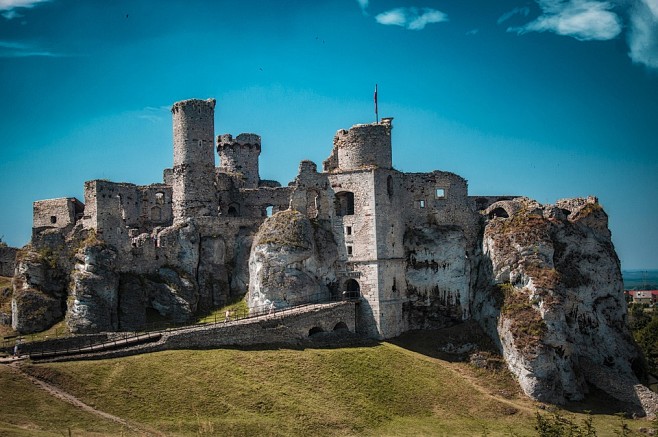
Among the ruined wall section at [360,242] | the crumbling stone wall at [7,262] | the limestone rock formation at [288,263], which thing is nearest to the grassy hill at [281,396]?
the ruined wall section at [360,242]

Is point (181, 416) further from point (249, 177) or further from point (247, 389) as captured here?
point (249, 177)

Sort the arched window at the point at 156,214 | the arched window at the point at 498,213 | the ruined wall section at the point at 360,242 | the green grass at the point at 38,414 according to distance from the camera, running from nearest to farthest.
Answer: the green grass at the point at 38,414 < the ruined wall section at the point at 360,242 < the arched window at the point at 156,214 < the arched window at the point at 498,213

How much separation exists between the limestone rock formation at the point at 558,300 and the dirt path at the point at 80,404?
28131 mm

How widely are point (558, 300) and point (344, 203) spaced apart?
18847 mm

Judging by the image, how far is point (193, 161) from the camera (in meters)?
61.8

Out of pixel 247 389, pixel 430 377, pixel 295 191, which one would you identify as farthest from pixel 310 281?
pixel 247 389

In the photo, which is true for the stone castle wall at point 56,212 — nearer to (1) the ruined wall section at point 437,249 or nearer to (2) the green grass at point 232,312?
(2) the green grass at point 232,312

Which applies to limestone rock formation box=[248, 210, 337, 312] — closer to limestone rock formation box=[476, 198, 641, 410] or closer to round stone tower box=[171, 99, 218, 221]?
round stone tower box=[171, 99, 218, 221]

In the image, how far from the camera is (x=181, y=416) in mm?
37906

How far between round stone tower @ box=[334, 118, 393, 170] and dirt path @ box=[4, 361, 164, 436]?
99.2ft

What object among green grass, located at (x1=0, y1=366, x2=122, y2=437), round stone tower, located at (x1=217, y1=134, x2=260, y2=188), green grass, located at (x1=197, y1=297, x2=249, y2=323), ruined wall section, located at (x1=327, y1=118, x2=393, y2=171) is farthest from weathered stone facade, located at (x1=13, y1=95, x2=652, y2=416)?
green grass, located at (x1=0, y1=366, x2=122, y2=437)

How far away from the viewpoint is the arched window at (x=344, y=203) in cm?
6038

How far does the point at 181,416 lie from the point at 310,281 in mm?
20128

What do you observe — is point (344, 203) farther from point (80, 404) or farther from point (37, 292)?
point (80, 404)
